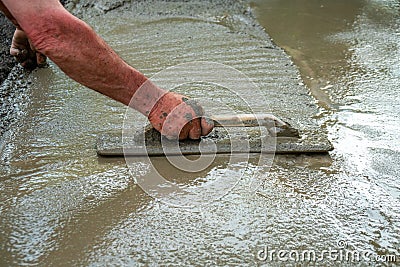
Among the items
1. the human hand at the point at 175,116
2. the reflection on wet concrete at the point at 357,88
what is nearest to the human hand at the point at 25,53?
the human hand at the point at 175,116

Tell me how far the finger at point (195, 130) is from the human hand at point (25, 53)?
4.37ft

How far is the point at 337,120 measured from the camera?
8.21 ft

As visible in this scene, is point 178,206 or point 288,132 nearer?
point 178,206

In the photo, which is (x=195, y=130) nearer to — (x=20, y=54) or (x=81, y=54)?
(x=81, y=54)

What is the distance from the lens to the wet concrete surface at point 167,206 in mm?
1612

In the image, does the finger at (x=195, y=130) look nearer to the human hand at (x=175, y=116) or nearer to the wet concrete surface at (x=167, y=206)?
the human hand at (x=175, y=116)

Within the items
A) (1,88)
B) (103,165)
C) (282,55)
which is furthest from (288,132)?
(1,88)

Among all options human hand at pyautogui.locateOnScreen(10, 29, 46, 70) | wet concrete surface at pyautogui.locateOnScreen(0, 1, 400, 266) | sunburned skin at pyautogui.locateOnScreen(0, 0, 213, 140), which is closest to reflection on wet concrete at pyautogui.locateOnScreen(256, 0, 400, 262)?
wet concrete surface at pyautogui.locateOnScreen(0, 1, 400, 266)

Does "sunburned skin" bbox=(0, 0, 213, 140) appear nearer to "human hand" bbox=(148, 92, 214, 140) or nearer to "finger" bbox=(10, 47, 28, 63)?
"human hand" bbox=(148, 92, 214, 140)

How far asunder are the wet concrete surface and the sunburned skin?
19cm

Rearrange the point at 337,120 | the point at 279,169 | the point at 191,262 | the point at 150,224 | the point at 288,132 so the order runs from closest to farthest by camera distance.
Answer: the point at 191,262 → the point at 150,224 → the point at 279,169 → the point at 288,132 → the point at 337,120

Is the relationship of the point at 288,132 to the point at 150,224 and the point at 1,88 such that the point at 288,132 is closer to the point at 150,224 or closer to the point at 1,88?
the point at 150,224

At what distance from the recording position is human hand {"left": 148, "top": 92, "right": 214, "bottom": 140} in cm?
214

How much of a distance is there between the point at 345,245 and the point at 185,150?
0.80 m
